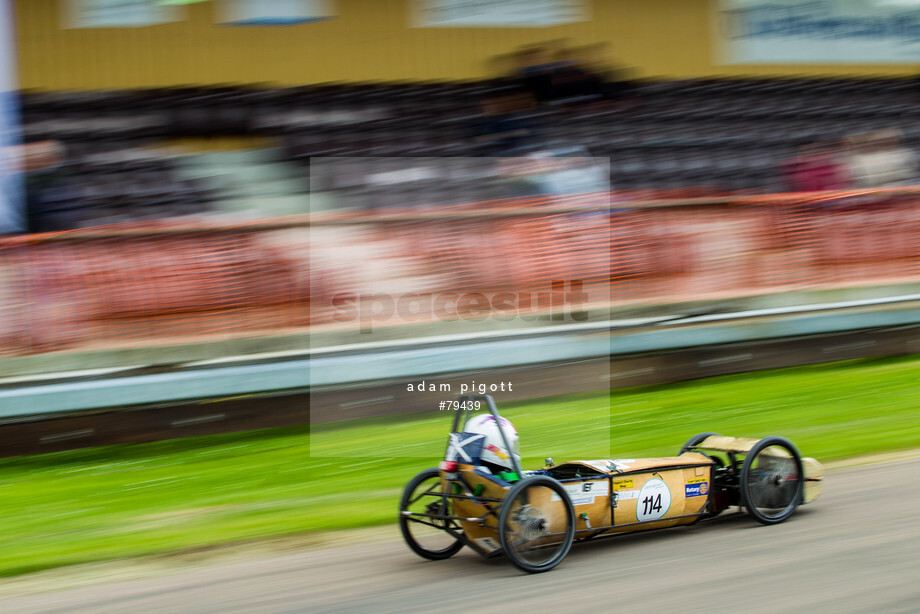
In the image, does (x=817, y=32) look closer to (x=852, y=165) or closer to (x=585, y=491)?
(x=852, y=165)

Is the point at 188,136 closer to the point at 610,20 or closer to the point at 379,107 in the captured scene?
the point at 379,107

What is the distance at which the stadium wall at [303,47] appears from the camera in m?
11.0

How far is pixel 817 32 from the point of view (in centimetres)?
1449

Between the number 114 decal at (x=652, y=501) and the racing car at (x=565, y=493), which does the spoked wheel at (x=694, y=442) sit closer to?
the racing car at (x=565, y=493)

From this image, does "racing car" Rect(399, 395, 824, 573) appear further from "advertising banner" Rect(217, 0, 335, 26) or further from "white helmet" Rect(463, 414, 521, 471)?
"advertising banner" Rect(217, 0, 335, 26)

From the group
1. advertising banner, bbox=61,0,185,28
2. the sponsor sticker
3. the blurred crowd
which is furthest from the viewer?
the blurred crowd

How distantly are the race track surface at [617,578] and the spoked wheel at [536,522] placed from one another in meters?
0.09

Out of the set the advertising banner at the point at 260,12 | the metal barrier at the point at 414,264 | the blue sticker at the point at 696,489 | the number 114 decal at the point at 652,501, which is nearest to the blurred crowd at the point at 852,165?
the metal barrier at the point at 414,264

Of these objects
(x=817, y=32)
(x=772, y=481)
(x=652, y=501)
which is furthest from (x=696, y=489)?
(x=817, y=32)

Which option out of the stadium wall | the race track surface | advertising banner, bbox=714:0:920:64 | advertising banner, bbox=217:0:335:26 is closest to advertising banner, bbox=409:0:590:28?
the stadium wall

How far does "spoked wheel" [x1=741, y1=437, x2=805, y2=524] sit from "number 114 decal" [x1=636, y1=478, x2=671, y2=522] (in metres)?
0.46

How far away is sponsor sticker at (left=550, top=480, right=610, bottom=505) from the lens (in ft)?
15.0

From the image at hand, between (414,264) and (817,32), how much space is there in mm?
9596

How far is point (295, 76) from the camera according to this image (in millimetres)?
11586
